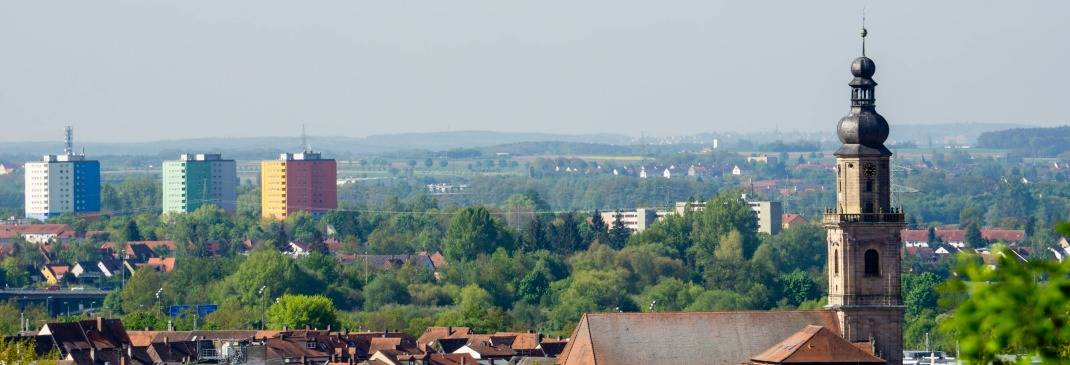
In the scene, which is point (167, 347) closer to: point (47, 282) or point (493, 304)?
point (493, 304)

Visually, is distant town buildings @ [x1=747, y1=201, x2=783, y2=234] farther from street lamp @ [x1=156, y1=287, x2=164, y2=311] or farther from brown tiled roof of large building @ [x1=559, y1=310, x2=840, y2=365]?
brown tiled roof of large building @ [x1=559, y1=310, x2=840, y2=365]

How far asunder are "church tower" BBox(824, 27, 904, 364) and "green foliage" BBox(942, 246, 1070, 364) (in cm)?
3727

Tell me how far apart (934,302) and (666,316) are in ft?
181

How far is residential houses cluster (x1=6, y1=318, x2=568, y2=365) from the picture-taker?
68.2 metres

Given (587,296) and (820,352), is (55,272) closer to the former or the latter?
(587,296)

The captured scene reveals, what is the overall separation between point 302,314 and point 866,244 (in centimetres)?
4168

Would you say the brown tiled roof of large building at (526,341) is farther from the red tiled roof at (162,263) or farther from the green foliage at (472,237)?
the red tiled roof at (162,263)

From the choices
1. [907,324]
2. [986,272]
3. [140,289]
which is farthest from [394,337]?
[986,272]

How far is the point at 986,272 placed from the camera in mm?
11883

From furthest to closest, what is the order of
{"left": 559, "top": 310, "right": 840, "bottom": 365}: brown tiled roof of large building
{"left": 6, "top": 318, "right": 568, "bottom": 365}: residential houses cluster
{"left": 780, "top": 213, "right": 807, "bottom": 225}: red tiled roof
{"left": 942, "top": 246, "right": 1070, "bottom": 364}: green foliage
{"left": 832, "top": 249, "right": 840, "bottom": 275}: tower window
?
{"left": 780, "top": 213, "right": 807, "bottom": 225}: red tiled roof
{"left": 6, "top": 318, "right": 568, "bottom": 365}: residential houses cluster
{"left": 832, "top": 249, "right": 840, "bottom": 275}: tower window
{"left": 559, "top": 310, "right": 840, "bottom": 365}: brown tiled roof of large building
{"left": 942, "top": 246, "right": 1070, "bottom": 364}: green foliage

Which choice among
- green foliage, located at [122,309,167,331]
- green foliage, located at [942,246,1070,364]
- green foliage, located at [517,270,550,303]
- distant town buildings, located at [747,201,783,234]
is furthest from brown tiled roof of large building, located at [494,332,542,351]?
distant town buildings, located at [747,201,783,234]

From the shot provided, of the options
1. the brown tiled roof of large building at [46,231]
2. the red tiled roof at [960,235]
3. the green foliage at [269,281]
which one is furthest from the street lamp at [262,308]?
the brown tiled roof of large building at [46,231]

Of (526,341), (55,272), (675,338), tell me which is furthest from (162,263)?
(675,338)

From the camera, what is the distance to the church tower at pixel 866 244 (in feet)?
161
